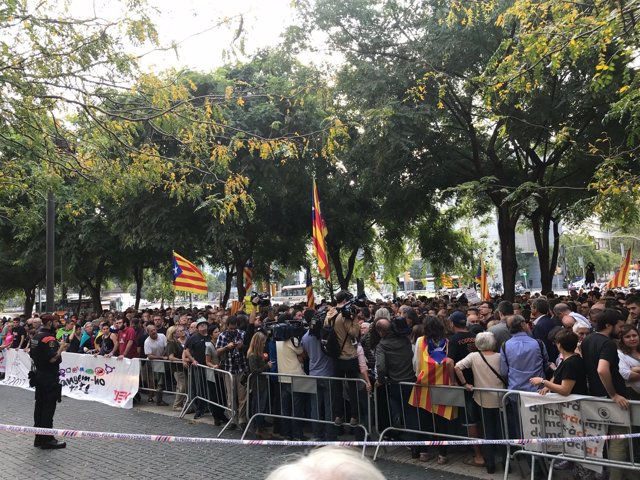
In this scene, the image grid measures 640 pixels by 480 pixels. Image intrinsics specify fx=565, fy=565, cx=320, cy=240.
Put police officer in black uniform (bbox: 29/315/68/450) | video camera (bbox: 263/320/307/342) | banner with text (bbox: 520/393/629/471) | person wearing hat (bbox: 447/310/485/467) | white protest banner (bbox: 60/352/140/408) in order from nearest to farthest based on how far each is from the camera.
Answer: banner with text (bbox: 520/393/629/471), person wearing hat (bbox: 447/310/485/467), police officer in black uniform (bbox: 29/315/68/450), video camera (bbox: 263/320/307/342), white protest banner (bbox: 60/352/140/408)

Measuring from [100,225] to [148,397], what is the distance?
14790 mm

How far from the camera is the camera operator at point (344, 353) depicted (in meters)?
7.64

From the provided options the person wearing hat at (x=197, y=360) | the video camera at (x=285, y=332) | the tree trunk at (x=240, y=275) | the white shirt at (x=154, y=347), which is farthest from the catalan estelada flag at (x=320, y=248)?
the tree trunk at (x=240, y=275)

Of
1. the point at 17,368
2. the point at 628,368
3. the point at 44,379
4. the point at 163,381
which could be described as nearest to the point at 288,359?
the point at 44,379

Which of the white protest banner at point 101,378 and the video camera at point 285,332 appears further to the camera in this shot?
the white protest banner at point 101,378

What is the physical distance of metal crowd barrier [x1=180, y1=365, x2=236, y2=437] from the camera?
880 cm

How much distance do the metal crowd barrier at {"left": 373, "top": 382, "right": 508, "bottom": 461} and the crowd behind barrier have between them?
0.01 m

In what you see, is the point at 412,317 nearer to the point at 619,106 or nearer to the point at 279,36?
the point at 619,106

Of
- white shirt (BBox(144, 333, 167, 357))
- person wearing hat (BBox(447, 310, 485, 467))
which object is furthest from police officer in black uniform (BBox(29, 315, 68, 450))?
person wearing hat (BBox(447, 310, 485, 467))

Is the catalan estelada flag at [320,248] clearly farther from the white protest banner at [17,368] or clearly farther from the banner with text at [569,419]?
the white protest banner at [17,368]

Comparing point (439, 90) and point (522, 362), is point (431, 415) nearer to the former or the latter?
point (522, 362)

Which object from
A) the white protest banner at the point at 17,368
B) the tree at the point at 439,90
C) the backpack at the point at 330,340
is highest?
the tree at the point at 439,90

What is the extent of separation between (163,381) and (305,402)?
436cm

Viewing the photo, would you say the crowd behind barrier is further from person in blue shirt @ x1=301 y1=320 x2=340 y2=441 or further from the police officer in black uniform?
the police officer in black uniform
